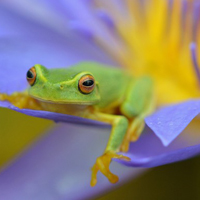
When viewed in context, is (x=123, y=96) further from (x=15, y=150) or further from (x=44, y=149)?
(x=15, y=150)

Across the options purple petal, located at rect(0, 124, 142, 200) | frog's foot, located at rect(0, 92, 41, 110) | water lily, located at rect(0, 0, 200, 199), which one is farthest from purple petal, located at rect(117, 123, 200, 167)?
frog's foot, located at rect(0, 92, 41, 110)

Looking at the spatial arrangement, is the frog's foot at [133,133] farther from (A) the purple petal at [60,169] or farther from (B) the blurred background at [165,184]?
(B) the blurred background at [165,184]

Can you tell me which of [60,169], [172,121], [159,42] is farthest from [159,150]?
[159,42]

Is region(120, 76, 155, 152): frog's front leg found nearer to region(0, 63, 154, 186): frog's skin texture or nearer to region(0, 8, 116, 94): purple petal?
region(0, 63, 154, 186): frog's skin texture

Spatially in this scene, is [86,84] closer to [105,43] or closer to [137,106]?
[137,106]

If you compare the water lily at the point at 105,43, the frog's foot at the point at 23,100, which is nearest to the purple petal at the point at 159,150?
the water lily at the point at 105,43

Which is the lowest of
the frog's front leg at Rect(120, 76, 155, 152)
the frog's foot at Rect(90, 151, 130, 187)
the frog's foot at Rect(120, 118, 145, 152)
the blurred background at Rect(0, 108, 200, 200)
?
the blurred background at Rect(0, 108, 200, 200)

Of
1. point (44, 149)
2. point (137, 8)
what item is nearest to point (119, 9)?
point (137, 8)
